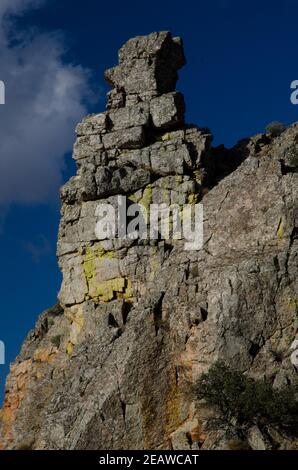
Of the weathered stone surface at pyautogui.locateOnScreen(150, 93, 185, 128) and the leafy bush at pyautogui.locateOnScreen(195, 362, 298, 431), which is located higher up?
the weathered stone surface at pyautogui.locateOnScreen(150, 93, 185, 128)

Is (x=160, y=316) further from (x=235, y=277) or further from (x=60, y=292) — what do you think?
(x=60, y=292)

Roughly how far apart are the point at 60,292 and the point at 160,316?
357 inches

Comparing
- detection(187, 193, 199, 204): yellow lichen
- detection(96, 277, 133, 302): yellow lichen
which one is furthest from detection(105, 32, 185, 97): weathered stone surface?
detection(96, 277, 133, 302): yellow lichen

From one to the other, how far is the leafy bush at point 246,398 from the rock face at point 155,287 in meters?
0.87

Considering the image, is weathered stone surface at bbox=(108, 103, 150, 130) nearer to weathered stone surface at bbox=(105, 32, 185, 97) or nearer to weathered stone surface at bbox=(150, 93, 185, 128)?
weathered stone surface at bbox=(150, 93, 185, 128)

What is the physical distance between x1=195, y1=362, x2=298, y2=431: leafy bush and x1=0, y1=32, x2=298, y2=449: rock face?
0.87 m

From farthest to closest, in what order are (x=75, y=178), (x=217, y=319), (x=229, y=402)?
(x=75, y=178) < (x=217, y=319) < (x=229, y=402)

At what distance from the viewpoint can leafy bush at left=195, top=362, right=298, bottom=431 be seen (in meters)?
39.7

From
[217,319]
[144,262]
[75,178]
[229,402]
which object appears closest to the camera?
[229,402]

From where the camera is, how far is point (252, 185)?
163ft

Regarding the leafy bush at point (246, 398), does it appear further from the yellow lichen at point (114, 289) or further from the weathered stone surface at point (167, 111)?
the weathered stone surface at point (167, 111)

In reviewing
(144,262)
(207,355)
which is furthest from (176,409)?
(144,262)

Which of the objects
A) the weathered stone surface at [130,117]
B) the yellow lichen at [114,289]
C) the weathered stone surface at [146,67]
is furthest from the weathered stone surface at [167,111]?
the yellow lichen at [114,289]

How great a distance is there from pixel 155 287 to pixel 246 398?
394 inches
